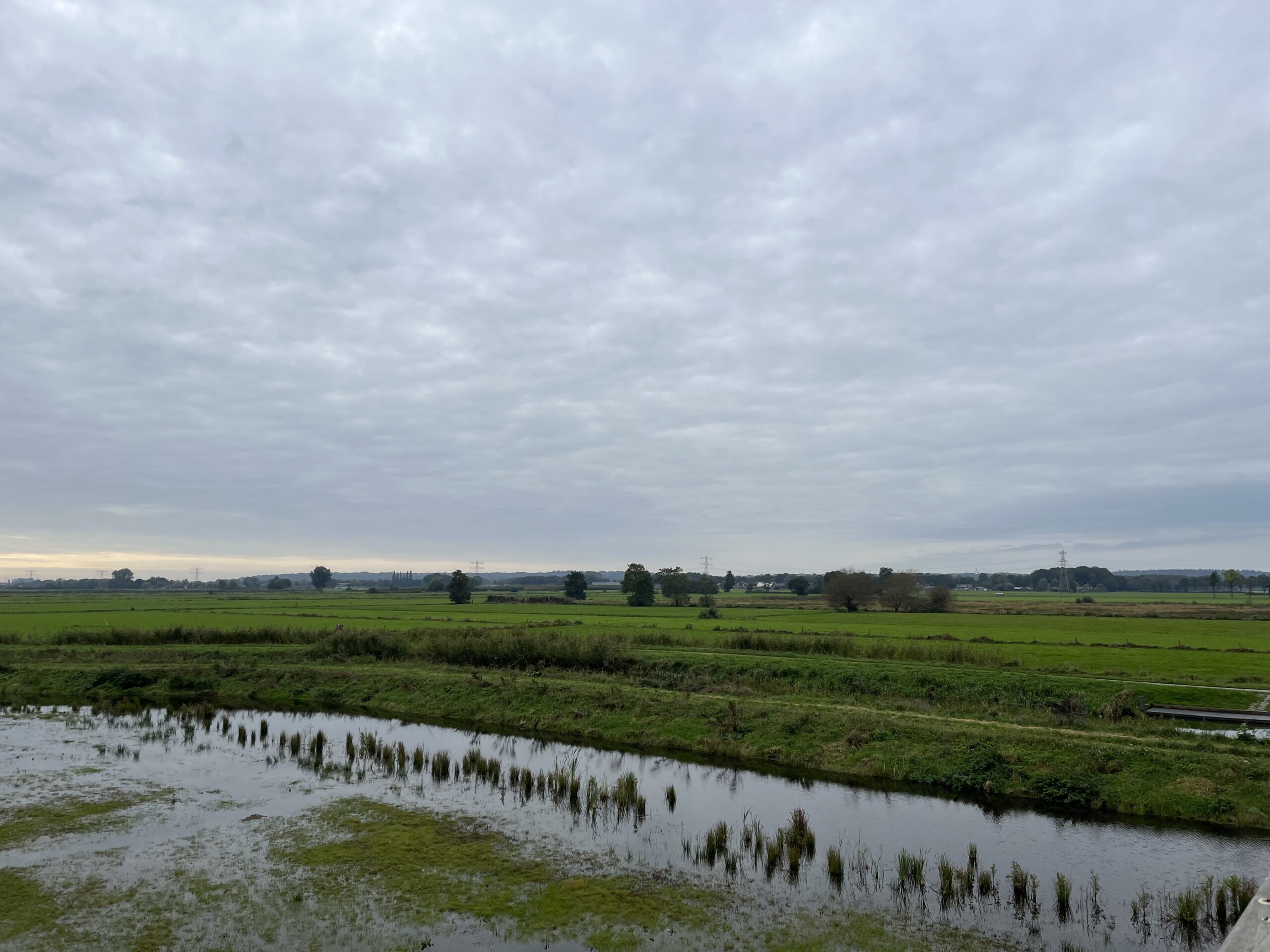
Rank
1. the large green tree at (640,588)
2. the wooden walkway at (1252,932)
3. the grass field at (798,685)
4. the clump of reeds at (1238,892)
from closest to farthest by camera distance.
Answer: the wooden walkway at (1252,932) < the clump of reeds at (1238,892) < the grass field at (798,685) < the large green tree at (640,588)

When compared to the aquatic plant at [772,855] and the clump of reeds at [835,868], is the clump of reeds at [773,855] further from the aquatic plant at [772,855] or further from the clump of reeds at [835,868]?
the clump of reeds at [835,868]

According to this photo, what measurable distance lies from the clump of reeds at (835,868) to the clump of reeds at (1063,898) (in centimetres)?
396

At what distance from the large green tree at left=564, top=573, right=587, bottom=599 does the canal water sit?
115982 millimetres

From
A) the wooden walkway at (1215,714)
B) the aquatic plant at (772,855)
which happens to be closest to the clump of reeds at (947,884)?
the aquatic plant at (772,855)

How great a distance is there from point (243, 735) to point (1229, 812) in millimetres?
32636

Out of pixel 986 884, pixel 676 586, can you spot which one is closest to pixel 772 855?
pixel 986 884

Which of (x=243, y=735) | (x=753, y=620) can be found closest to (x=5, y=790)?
(x=243, y=735)

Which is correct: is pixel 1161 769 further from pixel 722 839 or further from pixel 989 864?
pixel 722 839

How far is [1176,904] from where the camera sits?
1412 cm

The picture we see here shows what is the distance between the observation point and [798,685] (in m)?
37.1

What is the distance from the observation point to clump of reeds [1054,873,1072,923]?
1397cm

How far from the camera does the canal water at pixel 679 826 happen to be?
14.4 metres

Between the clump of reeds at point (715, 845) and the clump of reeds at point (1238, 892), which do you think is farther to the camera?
the clump of reeds at point (715, 845)

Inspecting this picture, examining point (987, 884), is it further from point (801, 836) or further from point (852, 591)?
point (852, 591)
